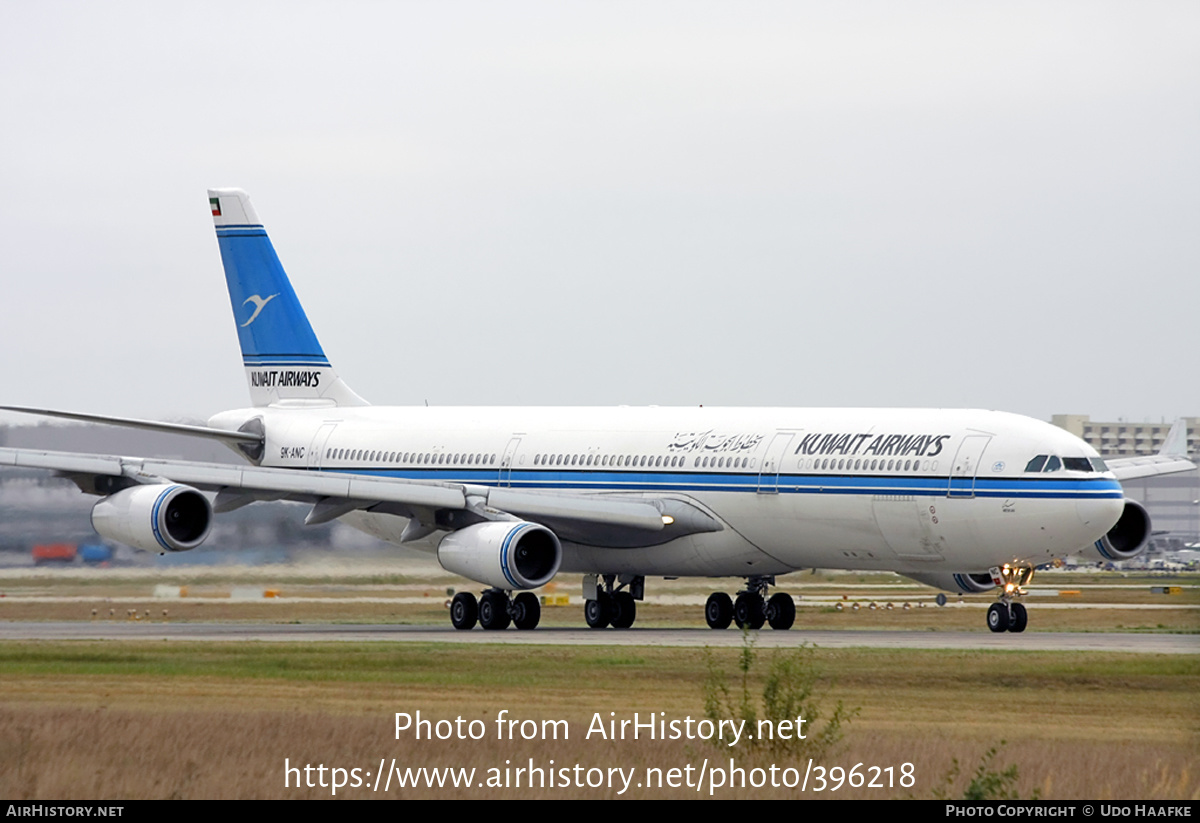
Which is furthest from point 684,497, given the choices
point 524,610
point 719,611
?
point 524,610

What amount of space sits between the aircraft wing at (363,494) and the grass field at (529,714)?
4.87 m

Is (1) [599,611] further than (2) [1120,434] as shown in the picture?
No

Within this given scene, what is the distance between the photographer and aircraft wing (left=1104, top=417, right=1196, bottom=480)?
4153 cm

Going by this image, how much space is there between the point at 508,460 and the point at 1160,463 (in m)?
14.5

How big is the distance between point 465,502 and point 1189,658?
13638mm

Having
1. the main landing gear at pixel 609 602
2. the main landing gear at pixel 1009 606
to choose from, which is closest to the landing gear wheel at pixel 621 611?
the main landing gear at pixel 609 602

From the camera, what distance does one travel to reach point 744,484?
37.2 metres

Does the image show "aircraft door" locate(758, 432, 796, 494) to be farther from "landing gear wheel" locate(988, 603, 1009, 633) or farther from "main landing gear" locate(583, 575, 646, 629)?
"main landing gear" locate(583, 575, 646, 629)

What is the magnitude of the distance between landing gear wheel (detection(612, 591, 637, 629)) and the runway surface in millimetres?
1590

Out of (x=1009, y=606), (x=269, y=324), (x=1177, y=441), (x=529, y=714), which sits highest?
(x=269, y=324)

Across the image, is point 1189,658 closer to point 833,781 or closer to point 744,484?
point 744,484

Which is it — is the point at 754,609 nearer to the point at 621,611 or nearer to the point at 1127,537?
the point at 621,611

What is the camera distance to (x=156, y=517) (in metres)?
36.1

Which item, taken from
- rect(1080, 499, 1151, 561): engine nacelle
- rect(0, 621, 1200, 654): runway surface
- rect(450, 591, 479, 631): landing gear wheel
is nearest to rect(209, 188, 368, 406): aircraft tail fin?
rect(0, 621, 1200, 654): runway surface
